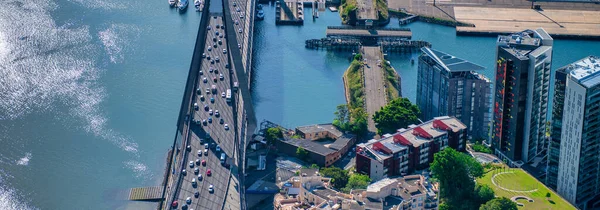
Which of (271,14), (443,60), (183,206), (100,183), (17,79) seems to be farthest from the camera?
(271,14)

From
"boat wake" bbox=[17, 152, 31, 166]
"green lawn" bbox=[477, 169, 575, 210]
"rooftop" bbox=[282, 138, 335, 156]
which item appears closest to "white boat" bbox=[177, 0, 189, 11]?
"rooftop" bbox=[282, 138, 335, 156]

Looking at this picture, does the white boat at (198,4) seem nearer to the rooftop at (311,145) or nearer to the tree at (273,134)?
the tree at (273,134)

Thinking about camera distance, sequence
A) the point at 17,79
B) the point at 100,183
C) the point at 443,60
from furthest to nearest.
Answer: the point at 17,79, the point at 443,60, the point at 100,183

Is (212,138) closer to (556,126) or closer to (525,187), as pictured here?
(525,187)

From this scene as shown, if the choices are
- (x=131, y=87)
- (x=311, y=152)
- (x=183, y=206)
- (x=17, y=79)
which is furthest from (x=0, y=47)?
(x=183, y=206)

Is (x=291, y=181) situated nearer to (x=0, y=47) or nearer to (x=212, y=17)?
(x=212, y=17)

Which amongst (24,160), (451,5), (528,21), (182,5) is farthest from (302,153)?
(451,5)

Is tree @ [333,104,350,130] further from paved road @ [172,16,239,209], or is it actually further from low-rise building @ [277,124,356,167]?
paved road @ [172,16,239,209]
